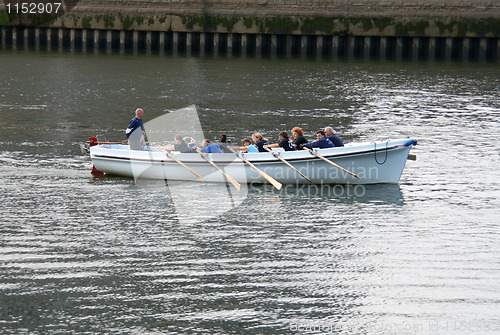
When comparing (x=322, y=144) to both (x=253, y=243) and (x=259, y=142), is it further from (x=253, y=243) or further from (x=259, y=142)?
(x=253, y=243)

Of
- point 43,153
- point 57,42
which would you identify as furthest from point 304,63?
point 43,153

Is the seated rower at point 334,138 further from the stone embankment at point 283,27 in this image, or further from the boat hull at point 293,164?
the stone embankment at point 283,27

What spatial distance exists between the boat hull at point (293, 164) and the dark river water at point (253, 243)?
460mm

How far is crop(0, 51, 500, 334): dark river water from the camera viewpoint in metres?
14.8

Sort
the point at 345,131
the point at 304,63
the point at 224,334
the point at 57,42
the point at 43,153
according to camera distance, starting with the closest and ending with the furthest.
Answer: the point at 224,334 < the point at 43,153 < the point at 345,131 < the point at 304,63 < the point at 57,42

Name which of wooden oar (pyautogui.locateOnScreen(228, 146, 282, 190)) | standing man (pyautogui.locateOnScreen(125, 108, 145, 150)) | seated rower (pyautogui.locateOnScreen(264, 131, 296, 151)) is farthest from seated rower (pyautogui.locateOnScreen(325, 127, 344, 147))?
standing man (pyautogui.locateOnScreen(125, 108, 145, 150))

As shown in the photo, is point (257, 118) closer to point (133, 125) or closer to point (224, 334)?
point (133, 125)

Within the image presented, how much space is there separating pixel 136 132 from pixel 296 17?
3427cm

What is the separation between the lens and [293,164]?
2372cm

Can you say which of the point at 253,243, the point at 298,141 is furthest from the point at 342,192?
the point at 253,243

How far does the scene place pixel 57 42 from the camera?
6191 cm

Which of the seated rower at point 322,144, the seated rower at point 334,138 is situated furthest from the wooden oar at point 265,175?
the seated rower at point 334,138

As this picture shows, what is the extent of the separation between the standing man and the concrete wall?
111 feet

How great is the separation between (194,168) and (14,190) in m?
5.42
